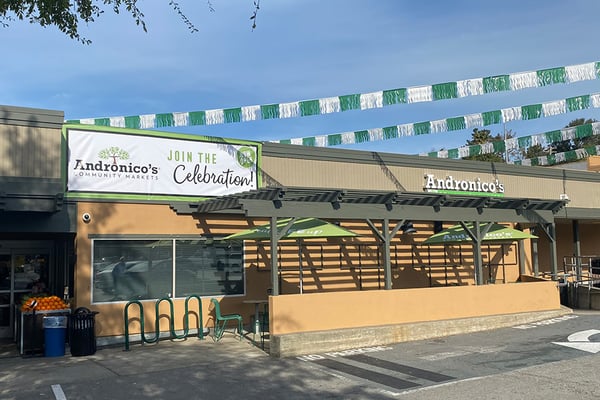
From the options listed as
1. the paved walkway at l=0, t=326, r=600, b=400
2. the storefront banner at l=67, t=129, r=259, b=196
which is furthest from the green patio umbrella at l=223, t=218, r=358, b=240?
the paved walkway at l=0, t=326, r=600, b=400

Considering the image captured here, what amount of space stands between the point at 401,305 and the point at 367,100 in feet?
16.7

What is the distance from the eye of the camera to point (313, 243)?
15930mm

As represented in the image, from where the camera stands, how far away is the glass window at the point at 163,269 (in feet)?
42.1

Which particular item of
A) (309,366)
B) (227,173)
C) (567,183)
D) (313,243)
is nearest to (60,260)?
(227,173)

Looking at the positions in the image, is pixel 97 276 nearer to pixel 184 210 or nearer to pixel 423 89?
pixel 184 210

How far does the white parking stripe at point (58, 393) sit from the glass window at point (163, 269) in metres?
4.19

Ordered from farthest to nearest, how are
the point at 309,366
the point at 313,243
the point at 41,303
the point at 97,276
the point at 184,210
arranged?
1. the point at 313,243
2. the point at 184,210
3. the point at 97,276
4. the point at 41,303
5. the point at 309,366

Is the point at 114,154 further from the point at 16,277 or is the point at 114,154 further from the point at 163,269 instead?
the point at 16,277

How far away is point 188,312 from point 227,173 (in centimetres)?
353

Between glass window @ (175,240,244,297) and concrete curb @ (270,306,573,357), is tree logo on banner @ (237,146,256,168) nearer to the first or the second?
glass window @ (175,240,244,297)

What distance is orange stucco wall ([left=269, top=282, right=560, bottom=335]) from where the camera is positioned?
11469 millimetres

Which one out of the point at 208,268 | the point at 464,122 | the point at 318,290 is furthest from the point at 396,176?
the point at 208,268

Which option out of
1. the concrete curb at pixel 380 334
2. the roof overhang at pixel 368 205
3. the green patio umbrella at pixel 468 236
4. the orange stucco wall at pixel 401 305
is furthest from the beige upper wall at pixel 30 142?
the green patio umbrella at pixel 468 236

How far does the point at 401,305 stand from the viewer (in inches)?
519
